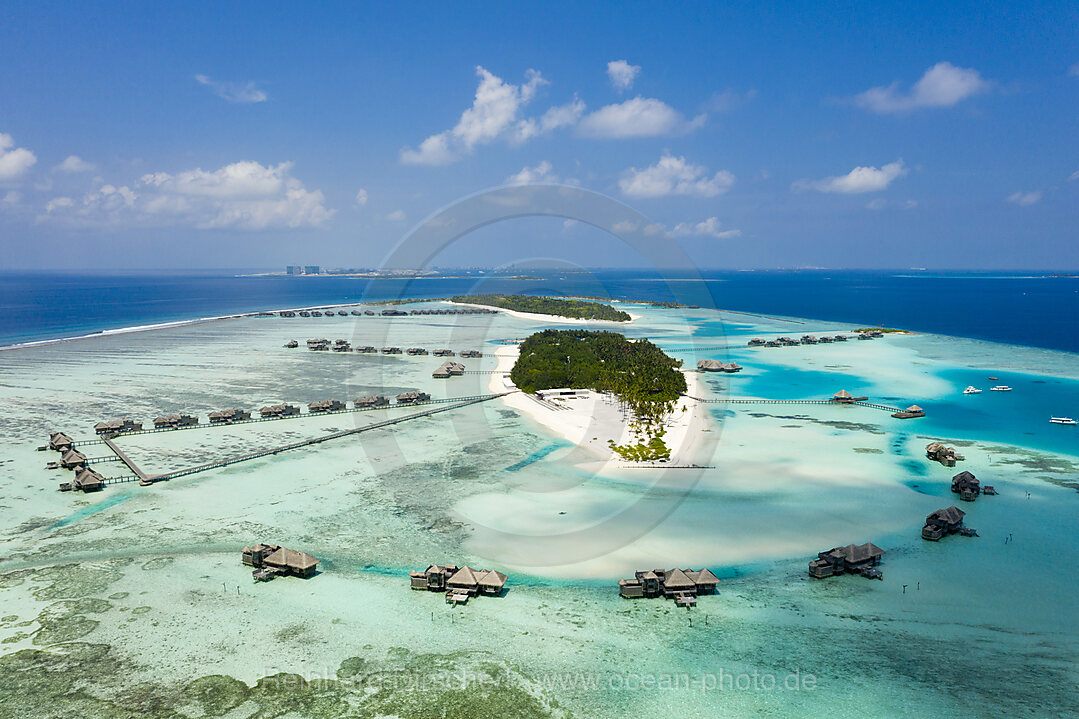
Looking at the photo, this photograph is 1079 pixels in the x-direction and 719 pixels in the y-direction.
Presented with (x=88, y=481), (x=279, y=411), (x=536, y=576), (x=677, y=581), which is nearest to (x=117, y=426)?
(x=279, y=411)

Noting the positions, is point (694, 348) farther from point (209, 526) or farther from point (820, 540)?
point (209, 526)

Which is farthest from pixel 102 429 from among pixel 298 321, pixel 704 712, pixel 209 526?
pixel 298 321

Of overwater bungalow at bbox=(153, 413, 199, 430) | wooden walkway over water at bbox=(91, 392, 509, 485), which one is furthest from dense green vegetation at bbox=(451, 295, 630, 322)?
overwater bungalow at bbox=(153, 413, 199, 430)

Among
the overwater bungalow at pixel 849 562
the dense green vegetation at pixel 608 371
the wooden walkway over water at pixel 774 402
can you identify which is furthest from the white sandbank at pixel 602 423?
the overwater bungalow at pixel 849 562

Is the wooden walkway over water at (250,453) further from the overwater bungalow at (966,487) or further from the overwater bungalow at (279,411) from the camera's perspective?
the overwater bungalow at (966,487)

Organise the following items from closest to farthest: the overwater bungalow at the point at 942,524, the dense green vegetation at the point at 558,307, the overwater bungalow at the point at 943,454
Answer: the overwater bungalow at the point at 942,524
the overwater bungalow at the point at 943,454
the dense green vegetation at the point at 558,307

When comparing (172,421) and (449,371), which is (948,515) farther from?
(172,421)
